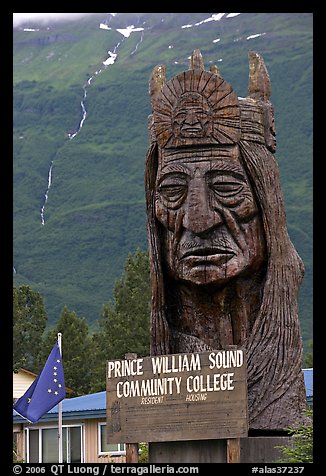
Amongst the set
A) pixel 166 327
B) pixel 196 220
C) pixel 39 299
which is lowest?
pixel 166 327

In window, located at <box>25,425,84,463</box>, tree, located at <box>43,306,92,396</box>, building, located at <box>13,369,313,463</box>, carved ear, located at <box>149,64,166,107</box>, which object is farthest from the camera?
tree, located at <box>43,306,92,396</box>

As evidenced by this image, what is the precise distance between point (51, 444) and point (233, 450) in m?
17.0

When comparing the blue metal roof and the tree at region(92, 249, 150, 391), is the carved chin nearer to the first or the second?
the blue metal roof

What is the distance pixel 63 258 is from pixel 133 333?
7678 centimetres

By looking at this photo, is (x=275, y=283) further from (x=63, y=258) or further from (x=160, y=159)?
(x=63, y=258)

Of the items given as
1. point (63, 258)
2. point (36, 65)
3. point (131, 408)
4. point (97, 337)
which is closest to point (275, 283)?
point (131, 408)

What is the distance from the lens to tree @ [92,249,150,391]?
43.6 meters

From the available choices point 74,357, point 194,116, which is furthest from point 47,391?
point 74,357

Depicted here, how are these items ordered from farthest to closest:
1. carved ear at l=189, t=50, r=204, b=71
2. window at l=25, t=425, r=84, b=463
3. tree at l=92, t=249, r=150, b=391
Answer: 1. tree at l=92, t=249, r=150, b=391
2. window at l=25, t=425, r=84, b=463
3. carved ear at l=189, t=50, r=204, b=71

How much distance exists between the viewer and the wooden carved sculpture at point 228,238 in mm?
15336

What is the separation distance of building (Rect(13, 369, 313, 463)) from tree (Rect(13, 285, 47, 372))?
16.4 metres

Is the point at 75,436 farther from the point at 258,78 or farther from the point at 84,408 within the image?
the point at 258,78

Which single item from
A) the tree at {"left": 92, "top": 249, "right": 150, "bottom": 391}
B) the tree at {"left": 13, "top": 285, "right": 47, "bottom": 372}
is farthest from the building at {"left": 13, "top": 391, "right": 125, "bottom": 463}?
the tree at {"left": 13, "top": 285, "right": 47, "bottom": 372}

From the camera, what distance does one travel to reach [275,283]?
15461mm
